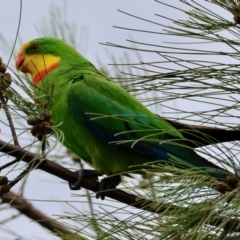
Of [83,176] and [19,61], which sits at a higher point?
[19,61]

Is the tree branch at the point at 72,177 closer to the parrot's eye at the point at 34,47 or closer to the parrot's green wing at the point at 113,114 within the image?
the parrot's green wing at the point at 113,114

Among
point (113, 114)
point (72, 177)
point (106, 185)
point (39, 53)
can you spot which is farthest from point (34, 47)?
point (72, 177)

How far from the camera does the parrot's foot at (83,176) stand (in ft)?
6.75

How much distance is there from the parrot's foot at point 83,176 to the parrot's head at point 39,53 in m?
0.66

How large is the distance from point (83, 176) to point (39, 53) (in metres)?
0.95

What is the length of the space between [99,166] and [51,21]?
28.3 inches

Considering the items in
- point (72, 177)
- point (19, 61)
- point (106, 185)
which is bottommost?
point (106, 185)

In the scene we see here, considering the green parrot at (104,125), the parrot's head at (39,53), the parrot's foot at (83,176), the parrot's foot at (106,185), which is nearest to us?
the parrot's foot at (83,176)

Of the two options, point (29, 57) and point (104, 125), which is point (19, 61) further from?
point (104, 125)

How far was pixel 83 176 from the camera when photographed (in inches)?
82.3

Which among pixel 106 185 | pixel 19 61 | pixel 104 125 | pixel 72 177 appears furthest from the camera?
pixel 19 61

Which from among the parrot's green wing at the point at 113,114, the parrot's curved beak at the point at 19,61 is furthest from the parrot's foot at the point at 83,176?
the parrot's curved beak at the point at 19,61

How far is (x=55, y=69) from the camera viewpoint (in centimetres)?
260

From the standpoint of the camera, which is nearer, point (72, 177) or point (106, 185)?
point (72, 177)
